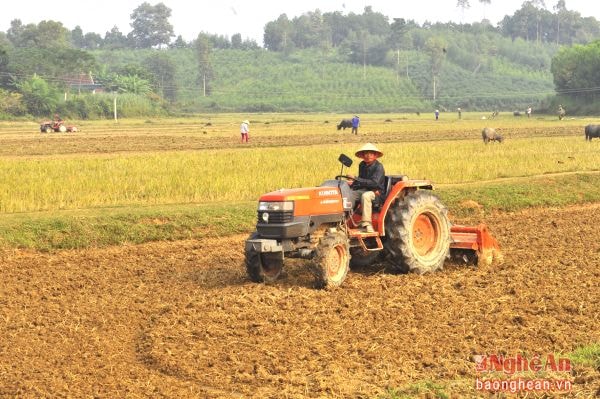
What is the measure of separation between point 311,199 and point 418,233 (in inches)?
79.0

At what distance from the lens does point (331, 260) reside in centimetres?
1121

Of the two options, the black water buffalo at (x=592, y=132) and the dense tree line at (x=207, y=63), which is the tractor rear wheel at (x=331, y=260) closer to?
the black water buffalo at (x=592, y=132)

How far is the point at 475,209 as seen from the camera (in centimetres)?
1972

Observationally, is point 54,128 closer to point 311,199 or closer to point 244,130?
point 244,130

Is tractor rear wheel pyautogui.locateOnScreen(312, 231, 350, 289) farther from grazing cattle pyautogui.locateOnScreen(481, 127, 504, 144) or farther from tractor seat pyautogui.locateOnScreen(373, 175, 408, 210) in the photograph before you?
grazing cattle pyautogui.locateOnScreen(481, 127, 504, 144)

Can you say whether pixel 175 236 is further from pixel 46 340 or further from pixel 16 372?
pixel 16 372

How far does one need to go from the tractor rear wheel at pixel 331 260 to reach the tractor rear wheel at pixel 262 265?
0.54 metres

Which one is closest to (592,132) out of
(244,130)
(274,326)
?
(244,130)

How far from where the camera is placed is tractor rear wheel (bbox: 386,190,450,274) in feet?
39.4

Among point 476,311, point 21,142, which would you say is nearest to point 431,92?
point 21,142

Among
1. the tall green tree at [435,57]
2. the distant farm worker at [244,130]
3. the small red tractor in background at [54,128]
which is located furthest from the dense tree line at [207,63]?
the distant farm worker at [244,130]

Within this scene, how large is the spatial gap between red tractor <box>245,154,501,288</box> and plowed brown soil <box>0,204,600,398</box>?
0.84 feet

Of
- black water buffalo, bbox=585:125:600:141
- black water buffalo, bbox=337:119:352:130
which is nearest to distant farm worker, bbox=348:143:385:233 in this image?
black water buffalo, bbox=585:125:600:141

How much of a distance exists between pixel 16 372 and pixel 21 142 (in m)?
35.6
